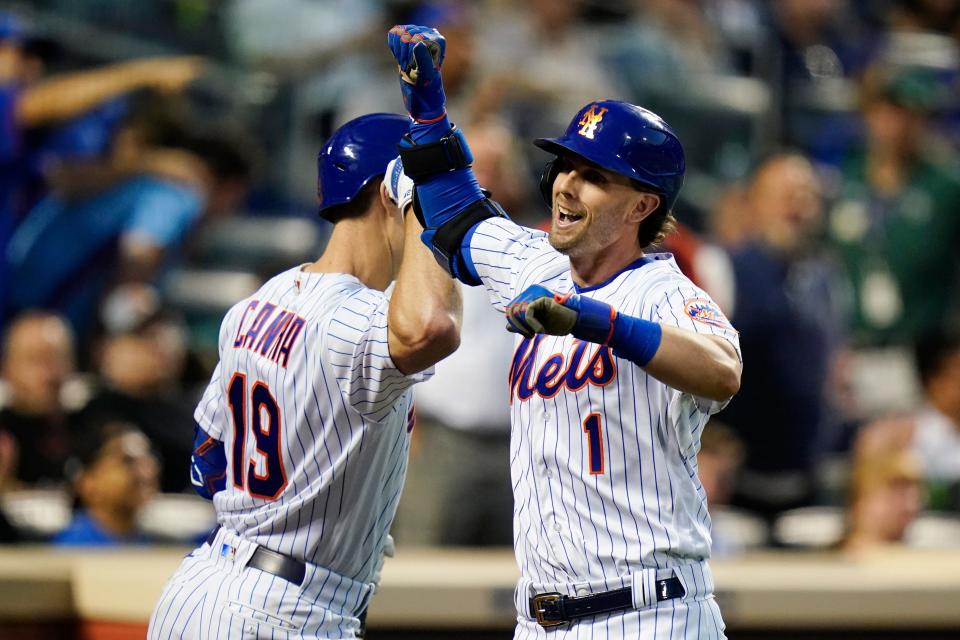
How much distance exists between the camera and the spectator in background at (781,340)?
607 cm

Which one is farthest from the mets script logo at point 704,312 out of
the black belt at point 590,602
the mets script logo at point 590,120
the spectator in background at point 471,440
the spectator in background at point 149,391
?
the spectator in background at point 149,391

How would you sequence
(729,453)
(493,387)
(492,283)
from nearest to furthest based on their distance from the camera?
1. (492,283)
2. (493,387)
3. (729,453)

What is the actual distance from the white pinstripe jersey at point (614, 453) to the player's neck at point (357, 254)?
0.50 m

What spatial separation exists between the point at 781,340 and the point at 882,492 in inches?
32.8

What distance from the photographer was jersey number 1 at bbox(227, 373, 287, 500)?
125 inches

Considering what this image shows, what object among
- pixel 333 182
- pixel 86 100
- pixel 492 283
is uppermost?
pixel 86 100

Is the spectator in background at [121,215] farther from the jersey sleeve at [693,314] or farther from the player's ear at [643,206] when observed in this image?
the jersey sleeve at [693,314]

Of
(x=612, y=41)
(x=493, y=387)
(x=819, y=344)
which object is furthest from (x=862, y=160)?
(x=493, y=387)

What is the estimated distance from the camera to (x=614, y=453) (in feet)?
9.59

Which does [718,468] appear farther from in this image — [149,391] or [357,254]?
[357,254]

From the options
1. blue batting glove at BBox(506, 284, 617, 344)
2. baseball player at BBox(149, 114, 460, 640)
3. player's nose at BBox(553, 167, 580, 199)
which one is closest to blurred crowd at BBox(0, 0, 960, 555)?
baseball player at BBox(149, 114, 460, 640)

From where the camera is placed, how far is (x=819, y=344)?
6215 millimetres

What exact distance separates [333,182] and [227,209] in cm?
411

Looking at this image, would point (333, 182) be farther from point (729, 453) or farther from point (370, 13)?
point (370, 13)
